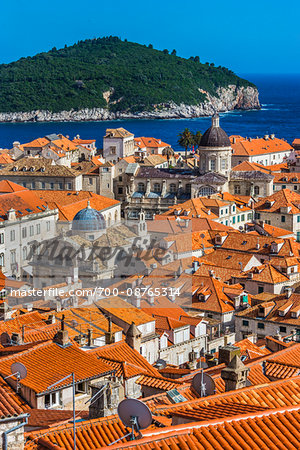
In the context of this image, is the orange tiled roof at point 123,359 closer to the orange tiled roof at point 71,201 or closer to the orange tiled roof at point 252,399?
the orange tiled roof at point 252,399

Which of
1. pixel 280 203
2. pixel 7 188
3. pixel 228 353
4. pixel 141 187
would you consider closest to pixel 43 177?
pixel 141 187

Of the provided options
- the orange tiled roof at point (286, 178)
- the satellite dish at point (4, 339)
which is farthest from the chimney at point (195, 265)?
the orange tiled roof at point (286, 178)

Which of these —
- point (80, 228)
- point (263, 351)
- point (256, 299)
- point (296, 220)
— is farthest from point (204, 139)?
point (263, 351)

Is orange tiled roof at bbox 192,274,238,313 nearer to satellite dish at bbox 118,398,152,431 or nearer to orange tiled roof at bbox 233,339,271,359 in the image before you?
orange tiled roof at bbox 233,339,271,359

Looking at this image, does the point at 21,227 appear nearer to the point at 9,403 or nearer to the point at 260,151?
the point at 9,403

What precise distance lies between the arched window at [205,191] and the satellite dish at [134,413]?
69412 mm

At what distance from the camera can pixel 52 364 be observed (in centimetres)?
Answer: 1778

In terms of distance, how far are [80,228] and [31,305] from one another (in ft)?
67.9

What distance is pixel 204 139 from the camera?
3231 inches

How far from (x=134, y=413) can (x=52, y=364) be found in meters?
7.39

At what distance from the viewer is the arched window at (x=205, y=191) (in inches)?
3145

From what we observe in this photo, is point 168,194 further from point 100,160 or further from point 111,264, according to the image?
point 111,264

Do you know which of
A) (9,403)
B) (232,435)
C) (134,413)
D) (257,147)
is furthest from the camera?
(257,147)

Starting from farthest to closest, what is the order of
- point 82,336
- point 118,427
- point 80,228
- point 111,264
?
point 80,228 → point 111,264 → point 82,336 → point 118,427
